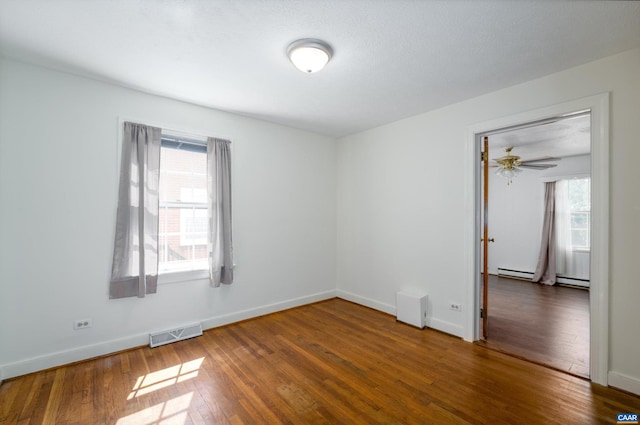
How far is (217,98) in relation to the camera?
10.7 feet

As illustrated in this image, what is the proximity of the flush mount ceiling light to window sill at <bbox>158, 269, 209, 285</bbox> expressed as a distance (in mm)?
2619

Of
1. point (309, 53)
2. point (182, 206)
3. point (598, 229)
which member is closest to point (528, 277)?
point (598, 229)

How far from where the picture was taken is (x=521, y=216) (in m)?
6.70

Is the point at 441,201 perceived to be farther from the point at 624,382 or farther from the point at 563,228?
the point at 563,228

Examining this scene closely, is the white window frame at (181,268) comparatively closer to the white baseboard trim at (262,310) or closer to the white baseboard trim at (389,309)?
the white baseboard trim at (262,310)

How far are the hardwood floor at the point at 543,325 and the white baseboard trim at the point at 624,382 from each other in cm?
17

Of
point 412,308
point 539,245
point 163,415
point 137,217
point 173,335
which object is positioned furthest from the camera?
point 539,245

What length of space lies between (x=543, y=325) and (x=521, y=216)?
380cm

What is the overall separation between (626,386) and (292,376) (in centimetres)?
272

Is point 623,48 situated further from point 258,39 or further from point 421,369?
point 421,369

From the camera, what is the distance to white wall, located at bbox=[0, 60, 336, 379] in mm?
2465

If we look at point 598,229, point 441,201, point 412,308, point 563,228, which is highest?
point 441,201

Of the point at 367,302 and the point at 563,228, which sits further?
the point at 563,228

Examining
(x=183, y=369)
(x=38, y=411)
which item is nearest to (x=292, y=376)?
(x=183, y=369)
